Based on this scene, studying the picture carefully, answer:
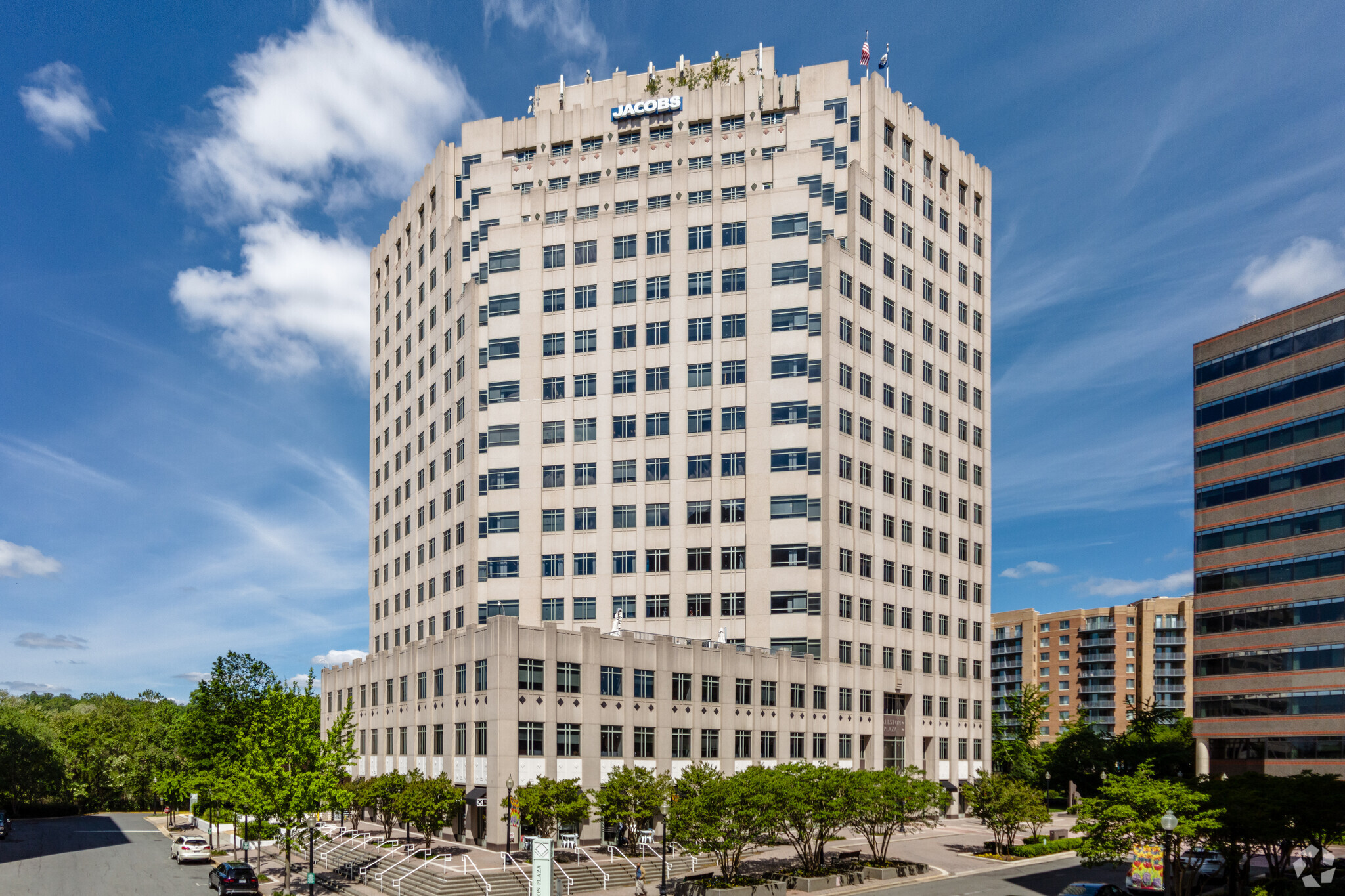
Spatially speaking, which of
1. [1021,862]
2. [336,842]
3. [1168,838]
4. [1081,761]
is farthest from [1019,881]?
[1081,761]

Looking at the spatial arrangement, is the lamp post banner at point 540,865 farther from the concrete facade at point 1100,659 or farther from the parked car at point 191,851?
the concrete facade at point 1100,659

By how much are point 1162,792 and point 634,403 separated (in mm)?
51933

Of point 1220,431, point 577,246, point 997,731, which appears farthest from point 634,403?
point 997,731

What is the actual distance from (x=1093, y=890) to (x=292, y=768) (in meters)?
35.9

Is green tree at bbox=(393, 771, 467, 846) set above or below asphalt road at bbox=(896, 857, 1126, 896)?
above

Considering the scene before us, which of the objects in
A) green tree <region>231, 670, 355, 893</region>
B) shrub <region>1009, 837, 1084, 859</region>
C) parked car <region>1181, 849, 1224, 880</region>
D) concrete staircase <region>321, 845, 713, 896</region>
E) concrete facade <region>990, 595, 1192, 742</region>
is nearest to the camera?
green tree <region>231, 670, 355, 893</region>

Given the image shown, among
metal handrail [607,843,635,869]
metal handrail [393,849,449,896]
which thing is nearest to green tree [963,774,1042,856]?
metal handrail [607,843,635,869]

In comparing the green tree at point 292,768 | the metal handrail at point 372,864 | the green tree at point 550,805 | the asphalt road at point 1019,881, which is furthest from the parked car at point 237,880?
the asphalt road at point 1019,881

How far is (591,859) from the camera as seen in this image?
52531 mm

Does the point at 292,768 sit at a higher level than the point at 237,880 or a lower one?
higher

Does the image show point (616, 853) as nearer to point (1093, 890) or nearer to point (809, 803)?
point (809, 803)

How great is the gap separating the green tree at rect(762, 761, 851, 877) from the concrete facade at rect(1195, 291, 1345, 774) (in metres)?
42.9

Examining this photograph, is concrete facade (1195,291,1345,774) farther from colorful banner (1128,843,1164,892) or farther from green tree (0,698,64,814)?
green tree (0,698,64,814)

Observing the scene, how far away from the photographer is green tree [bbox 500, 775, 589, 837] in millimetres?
54812
